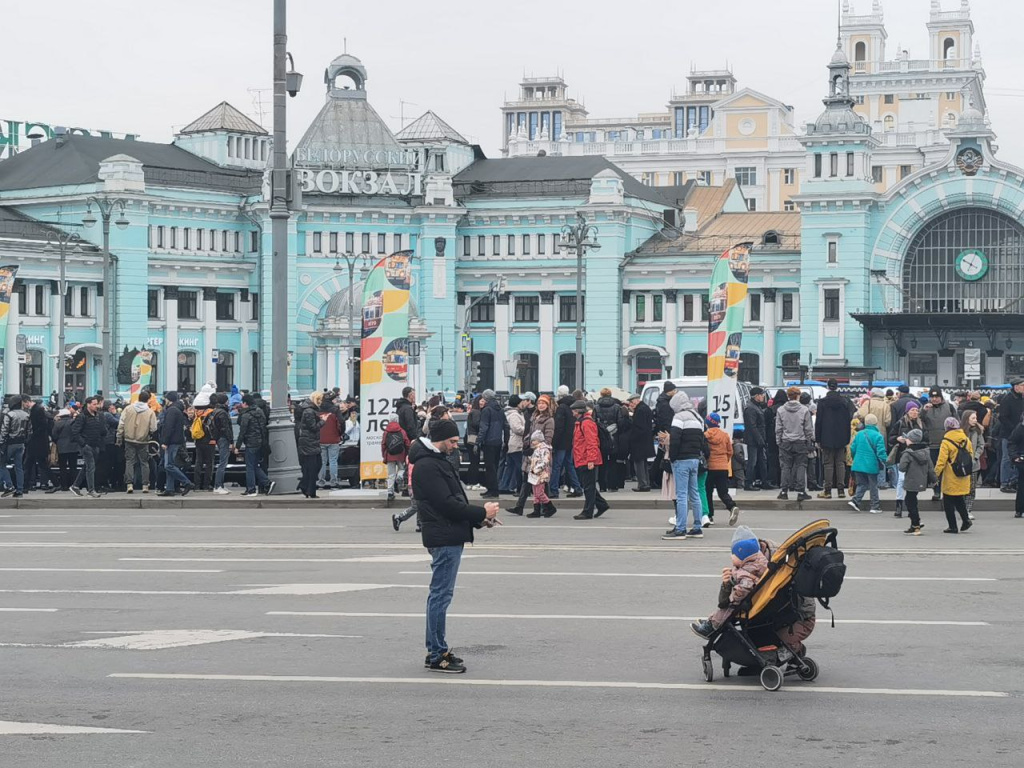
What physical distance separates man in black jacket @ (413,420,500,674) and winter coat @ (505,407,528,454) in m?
15.3

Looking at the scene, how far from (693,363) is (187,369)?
89.9 feet

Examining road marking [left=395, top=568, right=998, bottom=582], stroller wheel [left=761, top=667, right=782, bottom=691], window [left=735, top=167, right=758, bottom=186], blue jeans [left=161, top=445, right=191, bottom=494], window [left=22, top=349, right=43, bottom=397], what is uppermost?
window [left=735, top=167, right=758, bottom=186]

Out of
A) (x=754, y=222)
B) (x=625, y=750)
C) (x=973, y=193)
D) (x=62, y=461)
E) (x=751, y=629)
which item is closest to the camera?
(x=625, y=750)

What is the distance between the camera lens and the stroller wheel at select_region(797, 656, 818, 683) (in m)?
10.6

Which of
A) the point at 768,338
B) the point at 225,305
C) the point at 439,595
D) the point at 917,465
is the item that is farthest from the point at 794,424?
the point at 225,305

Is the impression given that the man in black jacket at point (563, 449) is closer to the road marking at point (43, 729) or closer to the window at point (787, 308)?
the road marking at point (43, 729)

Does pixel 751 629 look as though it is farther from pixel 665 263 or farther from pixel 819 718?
pixel 665 263

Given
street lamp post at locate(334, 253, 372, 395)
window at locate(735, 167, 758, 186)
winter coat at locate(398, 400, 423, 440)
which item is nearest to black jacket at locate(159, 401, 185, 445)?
winter coat at locate(398, 400, 423, 440)

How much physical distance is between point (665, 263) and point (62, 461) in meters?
65.4

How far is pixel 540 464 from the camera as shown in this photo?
23.7m

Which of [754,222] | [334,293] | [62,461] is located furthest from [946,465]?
[754,222]

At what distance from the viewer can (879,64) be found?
139 m

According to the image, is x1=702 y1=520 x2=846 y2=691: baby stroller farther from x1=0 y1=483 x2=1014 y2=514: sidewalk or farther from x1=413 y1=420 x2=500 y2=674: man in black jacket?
x1=0 y1=483 x2=1014 y2=514: sidewalk

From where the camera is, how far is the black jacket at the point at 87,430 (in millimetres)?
28188
